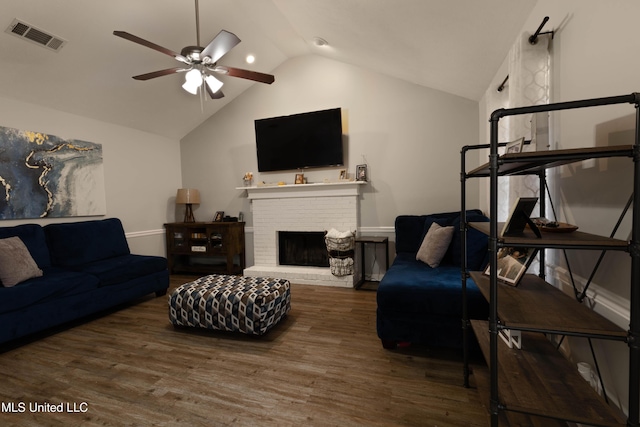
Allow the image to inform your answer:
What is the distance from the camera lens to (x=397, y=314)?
224 centimetres

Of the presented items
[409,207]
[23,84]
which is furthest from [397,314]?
[23,84]

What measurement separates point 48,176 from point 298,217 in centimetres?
306

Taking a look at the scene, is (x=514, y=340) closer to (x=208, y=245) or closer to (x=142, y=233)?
(x=208, y=245)

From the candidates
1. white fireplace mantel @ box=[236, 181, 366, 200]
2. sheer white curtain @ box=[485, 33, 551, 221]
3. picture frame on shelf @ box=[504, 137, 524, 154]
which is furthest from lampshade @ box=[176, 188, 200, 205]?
picture frame on shelf @ box=[504, 137, 524, 154]

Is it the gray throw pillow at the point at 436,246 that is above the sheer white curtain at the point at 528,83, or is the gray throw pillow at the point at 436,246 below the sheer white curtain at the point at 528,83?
below

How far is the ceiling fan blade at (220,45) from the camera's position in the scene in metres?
2.36

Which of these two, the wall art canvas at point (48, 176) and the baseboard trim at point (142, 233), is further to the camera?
the baseboard trim at point (142, 233)

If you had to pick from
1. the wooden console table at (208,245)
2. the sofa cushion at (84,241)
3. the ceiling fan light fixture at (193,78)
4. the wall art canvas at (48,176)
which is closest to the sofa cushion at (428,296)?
the ceiling fan light fixture at (193,78)

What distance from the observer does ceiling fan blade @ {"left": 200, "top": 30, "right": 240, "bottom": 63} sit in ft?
7.74

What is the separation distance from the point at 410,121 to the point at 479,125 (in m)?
0.83

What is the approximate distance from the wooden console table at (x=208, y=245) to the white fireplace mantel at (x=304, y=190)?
1.94 ft

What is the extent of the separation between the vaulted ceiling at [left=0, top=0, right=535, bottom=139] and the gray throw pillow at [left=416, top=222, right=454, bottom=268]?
1.58 metres

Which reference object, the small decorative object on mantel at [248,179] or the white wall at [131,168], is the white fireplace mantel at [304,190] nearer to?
the small decorative object on mantel at [248,179]

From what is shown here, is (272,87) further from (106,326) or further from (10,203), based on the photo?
(106,326)
